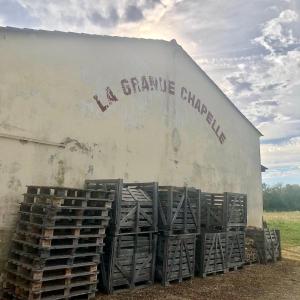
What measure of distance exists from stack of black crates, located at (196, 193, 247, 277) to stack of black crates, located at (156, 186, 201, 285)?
80 centimetres

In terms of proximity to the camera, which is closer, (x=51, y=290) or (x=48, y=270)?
(x=51, y=290)

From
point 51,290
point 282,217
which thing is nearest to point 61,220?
point 51,290

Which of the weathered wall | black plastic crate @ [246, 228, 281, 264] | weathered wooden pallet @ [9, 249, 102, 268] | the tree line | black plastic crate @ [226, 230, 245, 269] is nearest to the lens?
weathered wooden pallet @ [9, 249, 102, 268]

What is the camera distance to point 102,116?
10.9 metres

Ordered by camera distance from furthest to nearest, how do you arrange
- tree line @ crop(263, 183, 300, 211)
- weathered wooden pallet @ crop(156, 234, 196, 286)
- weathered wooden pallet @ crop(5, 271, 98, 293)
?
tree line @ crop(263, 183, 300, 211)
weathered wooden pallet @ crop(156, 234, 196, 286)
weathered wooden pallet @ crop(5, 271, 98, 293)

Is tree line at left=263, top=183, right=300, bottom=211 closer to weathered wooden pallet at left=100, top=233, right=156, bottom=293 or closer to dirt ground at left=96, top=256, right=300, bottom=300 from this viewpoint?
dirt ground at left=96, top=256, right=300, bottom=300

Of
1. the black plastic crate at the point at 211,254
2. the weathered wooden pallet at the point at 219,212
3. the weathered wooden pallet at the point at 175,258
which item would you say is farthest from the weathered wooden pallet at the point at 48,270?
the weathered wooden pallet at the point at 219,212

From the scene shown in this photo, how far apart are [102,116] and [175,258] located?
4669 mm

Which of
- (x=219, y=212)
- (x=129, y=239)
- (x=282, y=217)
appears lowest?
(x=129, y=239)

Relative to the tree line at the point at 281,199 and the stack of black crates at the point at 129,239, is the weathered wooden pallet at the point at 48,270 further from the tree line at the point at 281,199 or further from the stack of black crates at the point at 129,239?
the tree line at the point at 281,199

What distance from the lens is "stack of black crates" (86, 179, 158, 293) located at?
8727 millimetres

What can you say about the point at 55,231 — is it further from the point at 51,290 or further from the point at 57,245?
the point at 51,290

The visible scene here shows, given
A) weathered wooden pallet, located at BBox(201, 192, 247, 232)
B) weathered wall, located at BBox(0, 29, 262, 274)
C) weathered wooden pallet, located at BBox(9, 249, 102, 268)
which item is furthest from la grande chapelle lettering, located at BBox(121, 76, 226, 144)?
weathered wooden pallet, located at BBox(9, 249, 102, 268)

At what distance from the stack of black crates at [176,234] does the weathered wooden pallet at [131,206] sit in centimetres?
41
